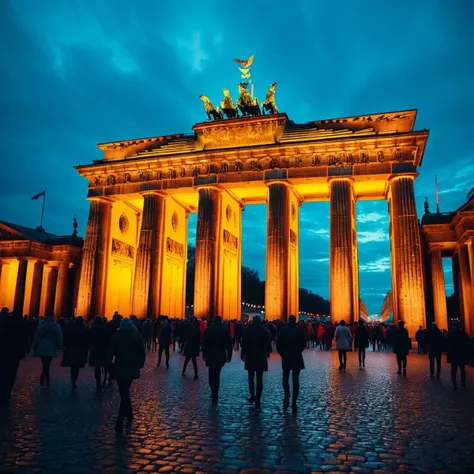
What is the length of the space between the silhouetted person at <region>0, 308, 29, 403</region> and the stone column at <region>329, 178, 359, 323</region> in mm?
23368

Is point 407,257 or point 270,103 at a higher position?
point 270,103

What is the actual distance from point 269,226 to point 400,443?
1047 inches

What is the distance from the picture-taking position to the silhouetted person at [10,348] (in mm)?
9117

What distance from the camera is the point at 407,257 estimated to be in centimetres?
2975

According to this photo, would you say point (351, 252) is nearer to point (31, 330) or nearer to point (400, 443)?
point (31, 330)

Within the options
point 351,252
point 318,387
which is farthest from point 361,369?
point 351,252

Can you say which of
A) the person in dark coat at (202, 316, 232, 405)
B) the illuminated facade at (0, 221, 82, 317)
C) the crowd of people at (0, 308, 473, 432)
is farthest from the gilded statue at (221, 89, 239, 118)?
the person in dark coat at (202, 316, 232, 405)

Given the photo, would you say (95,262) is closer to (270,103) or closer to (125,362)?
(270,103)

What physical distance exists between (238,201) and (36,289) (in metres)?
21.0

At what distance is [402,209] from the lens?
100 feet

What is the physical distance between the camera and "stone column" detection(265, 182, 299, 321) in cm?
3105

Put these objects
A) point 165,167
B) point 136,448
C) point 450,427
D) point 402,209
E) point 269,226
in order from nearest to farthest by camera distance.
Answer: point 136,448 < point 450,427 < point 402,209 < point 269,226 < point 165,167

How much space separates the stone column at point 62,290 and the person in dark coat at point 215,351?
35.7 m

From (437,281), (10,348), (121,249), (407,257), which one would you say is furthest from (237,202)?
(10,348)
